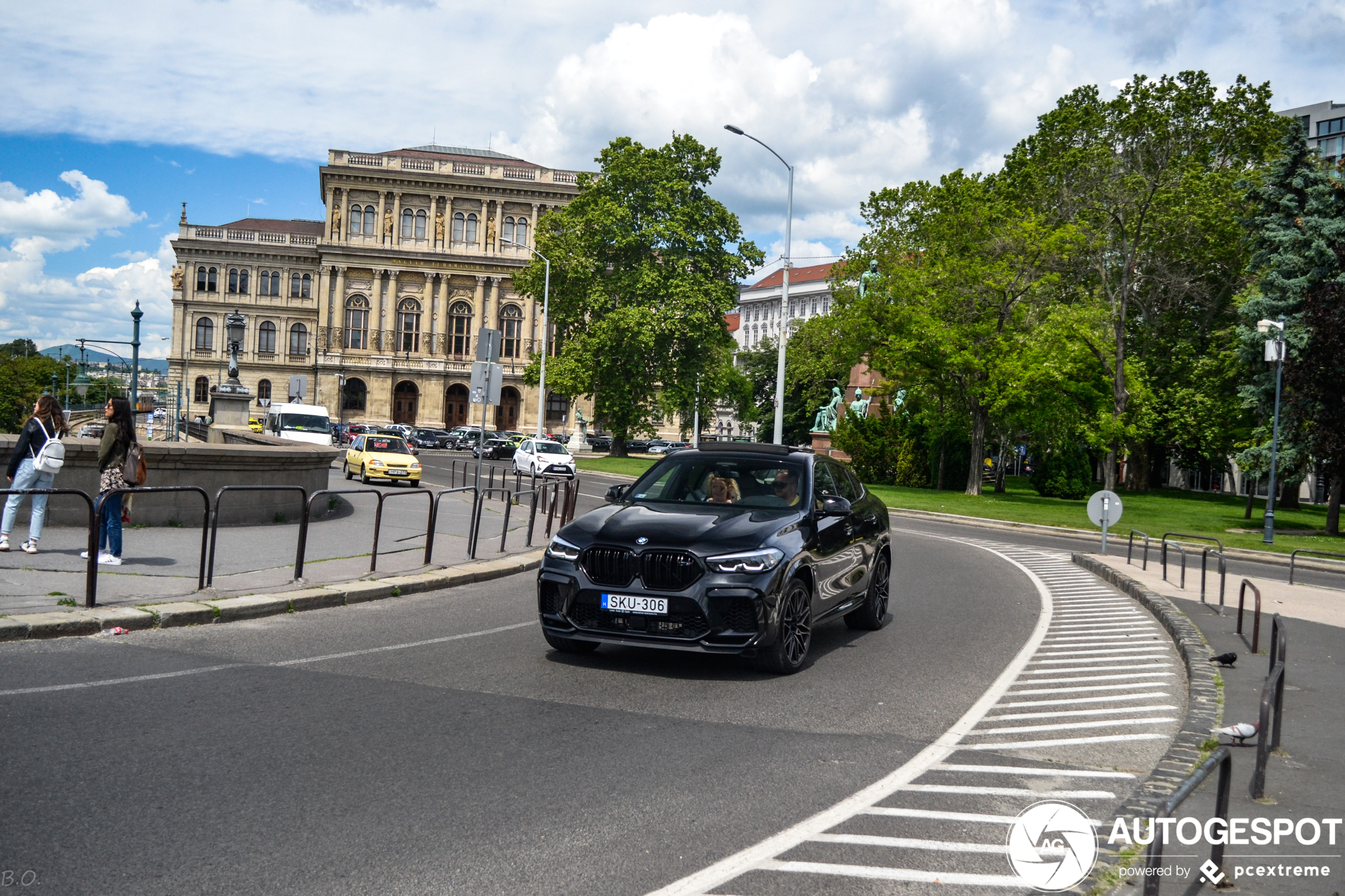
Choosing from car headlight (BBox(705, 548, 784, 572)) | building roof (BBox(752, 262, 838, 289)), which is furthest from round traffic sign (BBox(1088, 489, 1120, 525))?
building roof (BBox(752, 262, 838, 289))

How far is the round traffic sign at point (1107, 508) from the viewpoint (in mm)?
18688

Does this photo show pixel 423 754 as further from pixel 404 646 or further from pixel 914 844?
pixel 404 646

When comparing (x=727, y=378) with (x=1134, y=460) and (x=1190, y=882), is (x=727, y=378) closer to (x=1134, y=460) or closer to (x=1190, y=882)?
(x=1134, y=460)

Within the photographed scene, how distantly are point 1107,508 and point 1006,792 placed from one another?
47.7 ft

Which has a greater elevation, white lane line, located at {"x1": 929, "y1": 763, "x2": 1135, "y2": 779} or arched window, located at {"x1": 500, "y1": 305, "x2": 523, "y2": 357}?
arched window, located at {"x1": 500, "y1": 305, "x2": 523, "y2": 357}

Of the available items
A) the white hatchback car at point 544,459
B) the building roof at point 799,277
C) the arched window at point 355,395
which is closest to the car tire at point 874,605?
the white hatchback car at point 544,459

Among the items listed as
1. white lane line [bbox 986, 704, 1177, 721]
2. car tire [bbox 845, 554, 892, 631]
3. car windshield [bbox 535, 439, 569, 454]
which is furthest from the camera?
car windshield [bbox 535, 439, 569, 454]

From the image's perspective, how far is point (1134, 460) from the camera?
54781 millimetres

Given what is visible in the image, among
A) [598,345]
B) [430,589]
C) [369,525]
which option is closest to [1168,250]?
[598,345]

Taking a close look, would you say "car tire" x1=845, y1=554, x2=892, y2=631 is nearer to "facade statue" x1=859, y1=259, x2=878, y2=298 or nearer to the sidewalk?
the sidewalk

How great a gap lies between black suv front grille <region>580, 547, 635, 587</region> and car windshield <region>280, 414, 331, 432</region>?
3849 centimetres

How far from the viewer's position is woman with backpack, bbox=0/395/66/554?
37.7 feet

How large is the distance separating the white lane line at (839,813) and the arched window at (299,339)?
106 metres

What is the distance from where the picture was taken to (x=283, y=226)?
114m
